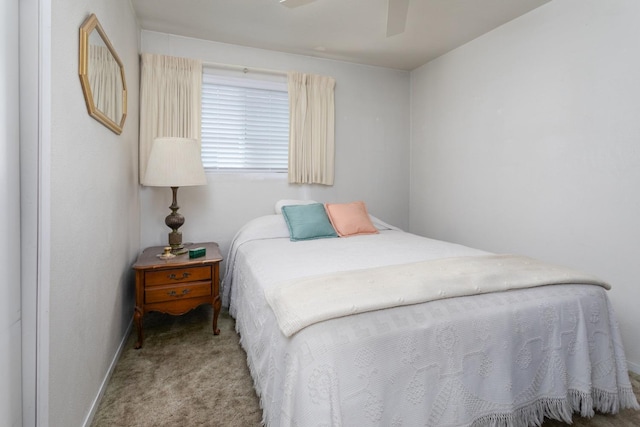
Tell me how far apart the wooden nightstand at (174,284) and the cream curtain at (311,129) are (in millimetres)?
1345

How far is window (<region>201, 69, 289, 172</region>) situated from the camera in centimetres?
301

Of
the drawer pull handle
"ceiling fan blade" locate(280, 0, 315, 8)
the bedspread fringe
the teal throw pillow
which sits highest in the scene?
"ceiling fan blade" locate(280, 0, 315, 8)

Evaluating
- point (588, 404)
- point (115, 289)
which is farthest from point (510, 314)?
point (115, 289)

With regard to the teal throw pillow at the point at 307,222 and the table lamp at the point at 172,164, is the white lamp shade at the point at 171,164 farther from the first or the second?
the teal throw pillow at the point at 307,222

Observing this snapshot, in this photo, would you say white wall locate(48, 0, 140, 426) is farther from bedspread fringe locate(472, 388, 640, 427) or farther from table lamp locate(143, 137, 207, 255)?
bedspread fringe locate(472, 388, 640, 427)

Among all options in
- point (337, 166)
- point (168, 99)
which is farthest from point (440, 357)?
point (168, 99)

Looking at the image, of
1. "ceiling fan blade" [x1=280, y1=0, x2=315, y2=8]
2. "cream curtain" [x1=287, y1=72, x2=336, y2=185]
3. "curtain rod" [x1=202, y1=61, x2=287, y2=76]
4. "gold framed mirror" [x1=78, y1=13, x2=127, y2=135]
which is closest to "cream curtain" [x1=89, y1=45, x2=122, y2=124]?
"gold framed mirror" [x1=78, y1=13, x2=127, y2=135]

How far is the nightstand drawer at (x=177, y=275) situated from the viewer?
2145 millimetres

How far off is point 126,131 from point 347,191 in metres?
2.17

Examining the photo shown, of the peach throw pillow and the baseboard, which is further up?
the peach throw pillow

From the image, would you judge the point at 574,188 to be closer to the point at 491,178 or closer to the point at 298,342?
the point at 491,178

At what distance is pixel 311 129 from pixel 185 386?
8.22 feet

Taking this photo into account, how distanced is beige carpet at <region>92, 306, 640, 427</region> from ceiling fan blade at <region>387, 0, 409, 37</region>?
2.42 metres

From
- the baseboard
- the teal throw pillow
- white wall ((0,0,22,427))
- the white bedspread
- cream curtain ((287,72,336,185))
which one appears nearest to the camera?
white wall ((0,0,22,427))
